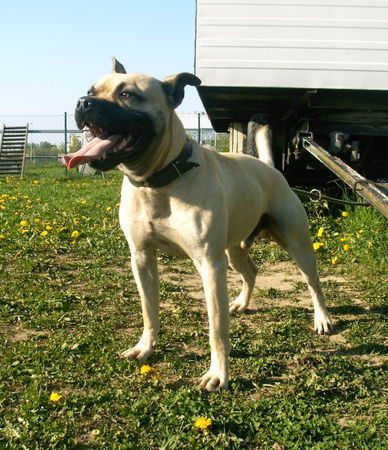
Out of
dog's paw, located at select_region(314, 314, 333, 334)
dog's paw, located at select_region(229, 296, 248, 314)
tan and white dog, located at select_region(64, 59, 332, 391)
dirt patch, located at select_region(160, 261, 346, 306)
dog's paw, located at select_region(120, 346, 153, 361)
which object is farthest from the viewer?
dirt patch, located at select_region(160, 261, 346, 306)

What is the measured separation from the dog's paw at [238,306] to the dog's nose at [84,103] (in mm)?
1915

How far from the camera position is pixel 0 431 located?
7.13 feet

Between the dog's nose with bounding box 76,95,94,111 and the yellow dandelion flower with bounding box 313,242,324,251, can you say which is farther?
the yellow dandelion flower with bounding box 313,242,324,251

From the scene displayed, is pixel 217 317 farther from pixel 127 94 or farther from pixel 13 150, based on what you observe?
pixel 13 150

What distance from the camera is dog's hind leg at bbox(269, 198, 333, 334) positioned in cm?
345

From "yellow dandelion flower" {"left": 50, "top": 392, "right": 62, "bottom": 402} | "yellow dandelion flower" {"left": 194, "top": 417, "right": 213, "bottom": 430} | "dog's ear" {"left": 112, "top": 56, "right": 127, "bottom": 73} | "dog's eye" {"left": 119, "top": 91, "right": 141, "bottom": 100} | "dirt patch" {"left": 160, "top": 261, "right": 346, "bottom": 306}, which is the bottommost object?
"dirt patch" {"left": 160, "top": 261, "right": 346, "bottom": 306}

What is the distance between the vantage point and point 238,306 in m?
3.80

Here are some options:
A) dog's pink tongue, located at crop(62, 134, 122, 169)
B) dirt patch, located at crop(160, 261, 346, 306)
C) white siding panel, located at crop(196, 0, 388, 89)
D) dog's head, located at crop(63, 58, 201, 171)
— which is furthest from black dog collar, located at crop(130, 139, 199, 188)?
white siding panel, located at crop(196, 0, 388, 89)

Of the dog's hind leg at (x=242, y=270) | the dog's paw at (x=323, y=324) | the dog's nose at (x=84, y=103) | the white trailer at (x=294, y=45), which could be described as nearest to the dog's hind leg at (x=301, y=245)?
the dog's paw at (x=323, y=324)

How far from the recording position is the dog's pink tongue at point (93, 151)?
2.44 metres

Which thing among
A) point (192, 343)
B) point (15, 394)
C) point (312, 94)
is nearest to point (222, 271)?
point (192, 343)

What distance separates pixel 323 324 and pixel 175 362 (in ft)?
3.51

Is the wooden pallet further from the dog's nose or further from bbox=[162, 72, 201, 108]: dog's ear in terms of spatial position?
the dog's nose

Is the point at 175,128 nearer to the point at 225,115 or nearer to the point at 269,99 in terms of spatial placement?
the point at 269,99
